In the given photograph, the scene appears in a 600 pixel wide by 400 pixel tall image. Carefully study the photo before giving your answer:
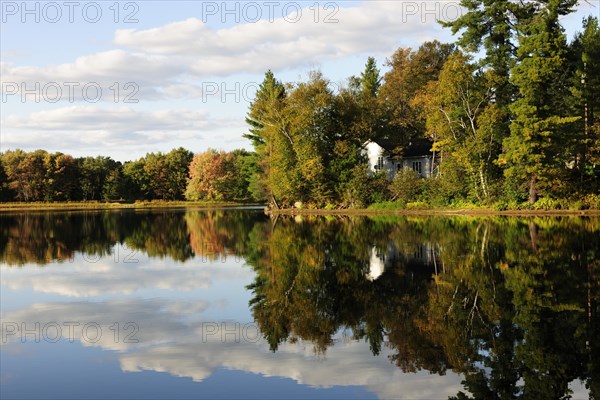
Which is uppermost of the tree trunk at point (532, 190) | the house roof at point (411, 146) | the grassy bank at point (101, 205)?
the house roof at point (411, 146)

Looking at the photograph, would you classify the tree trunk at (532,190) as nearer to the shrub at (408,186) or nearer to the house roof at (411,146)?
the shrub at (408,186)

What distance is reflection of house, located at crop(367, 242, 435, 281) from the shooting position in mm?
18109

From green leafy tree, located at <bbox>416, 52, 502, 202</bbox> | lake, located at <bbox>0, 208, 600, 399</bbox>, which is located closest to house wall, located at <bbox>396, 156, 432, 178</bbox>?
green leafy tree, located at <bbox>416, 52, 502, 202</bbox>

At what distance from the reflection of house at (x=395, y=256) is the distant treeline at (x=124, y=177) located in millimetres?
79722

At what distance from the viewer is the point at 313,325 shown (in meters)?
11.2

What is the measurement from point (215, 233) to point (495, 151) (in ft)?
85.3

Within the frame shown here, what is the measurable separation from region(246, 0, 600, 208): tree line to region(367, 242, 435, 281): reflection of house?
897 inches

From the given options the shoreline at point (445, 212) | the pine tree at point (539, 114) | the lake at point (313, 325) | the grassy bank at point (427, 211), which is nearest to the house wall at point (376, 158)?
the grassy bank at point (427, 211)

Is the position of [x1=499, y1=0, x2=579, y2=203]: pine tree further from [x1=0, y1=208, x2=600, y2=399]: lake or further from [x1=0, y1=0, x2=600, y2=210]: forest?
[x1=0, y1=208, x2=600, y2=399]: lake

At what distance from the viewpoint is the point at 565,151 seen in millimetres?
44812

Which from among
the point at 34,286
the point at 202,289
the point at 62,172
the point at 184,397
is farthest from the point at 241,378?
the point at 62,172

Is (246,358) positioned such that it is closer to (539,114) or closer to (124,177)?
(539,114)

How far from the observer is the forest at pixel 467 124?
143ft

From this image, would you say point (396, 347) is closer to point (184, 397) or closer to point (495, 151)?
point (184, 397)
